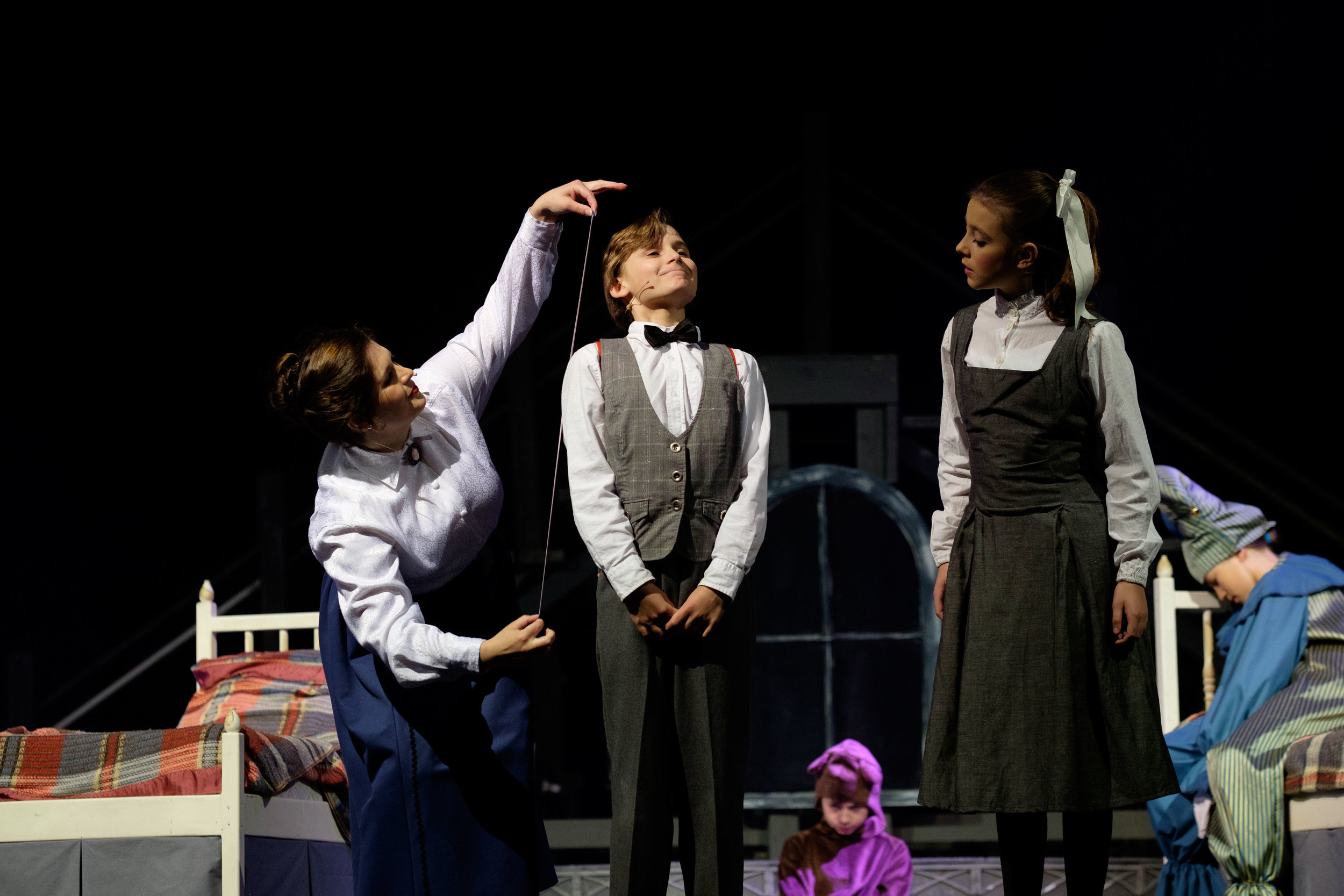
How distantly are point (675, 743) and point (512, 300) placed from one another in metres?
0.80

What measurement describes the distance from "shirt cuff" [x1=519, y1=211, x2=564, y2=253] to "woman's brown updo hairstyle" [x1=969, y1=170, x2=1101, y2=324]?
71cm

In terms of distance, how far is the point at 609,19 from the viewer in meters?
5.60

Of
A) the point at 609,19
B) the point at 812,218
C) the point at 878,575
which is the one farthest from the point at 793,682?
the point at 609,19

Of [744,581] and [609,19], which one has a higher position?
[609,19]

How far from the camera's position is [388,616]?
6.41 feet

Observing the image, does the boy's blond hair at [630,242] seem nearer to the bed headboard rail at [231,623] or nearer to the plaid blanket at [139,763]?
the plaid blanket at [139,763]

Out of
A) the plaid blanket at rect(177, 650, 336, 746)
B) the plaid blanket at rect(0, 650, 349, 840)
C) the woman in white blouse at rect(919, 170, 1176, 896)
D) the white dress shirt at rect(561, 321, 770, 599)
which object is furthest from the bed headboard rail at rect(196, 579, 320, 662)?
the woman in white blouse at rect(919, 170, 1176, 896)

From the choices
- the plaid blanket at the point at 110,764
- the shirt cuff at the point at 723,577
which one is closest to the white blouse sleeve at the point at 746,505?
the shirt cuff at the point at 723,577

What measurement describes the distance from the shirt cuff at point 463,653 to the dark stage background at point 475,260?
10.1 ft

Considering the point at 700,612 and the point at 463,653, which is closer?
the point at 463,653

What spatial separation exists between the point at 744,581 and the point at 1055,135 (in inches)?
153

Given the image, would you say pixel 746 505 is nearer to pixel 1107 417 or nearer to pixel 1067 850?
pixel 1107 417

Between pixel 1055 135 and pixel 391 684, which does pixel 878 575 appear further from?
pixel 391 684

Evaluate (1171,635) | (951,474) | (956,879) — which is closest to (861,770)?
(956,879)
